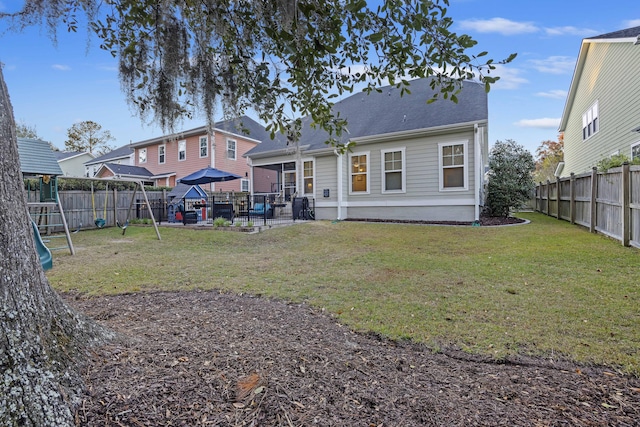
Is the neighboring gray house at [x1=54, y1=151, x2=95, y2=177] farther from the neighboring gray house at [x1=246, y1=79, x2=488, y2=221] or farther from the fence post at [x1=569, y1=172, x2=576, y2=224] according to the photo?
the fence post at [x1=569, y1=172, x2=576, y2=224]

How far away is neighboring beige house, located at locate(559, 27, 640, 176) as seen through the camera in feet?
32.3

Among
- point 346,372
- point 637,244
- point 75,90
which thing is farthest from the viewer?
point 75,90

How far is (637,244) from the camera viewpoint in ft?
17.6

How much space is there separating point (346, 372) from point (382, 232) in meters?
6.87

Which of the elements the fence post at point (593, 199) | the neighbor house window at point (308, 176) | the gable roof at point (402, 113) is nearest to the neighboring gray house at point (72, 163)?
the gable roof at point (402, 113)

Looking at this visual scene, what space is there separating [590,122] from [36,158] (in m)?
19.2

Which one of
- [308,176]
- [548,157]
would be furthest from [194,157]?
[548,157]

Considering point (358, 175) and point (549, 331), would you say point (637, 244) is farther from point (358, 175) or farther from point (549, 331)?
point (358, 175)

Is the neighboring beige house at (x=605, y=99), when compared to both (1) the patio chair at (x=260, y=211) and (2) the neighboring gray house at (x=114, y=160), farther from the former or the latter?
(2) the neighboring gray house at (x=114, y=160)

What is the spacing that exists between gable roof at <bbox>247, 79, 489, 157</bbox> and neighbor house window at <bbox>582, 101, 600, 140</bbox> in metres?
6.13

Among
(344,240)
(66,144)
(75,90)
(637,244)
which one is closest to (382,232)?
(344,240)

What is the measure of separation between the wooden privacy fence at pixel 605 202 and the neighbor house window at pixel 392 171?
16.1ft

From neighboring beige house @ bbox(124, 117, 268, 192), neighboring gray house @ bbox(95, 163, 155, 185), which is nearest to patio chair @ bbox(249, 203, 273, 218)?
neighboring beige house @ bbox(124, 117, 268, 192)

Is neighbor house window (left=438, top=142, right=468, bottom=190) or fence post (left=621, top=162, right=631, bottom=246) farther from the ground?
neighbor house window (left=438, top=142, right=468, bottom=190)
